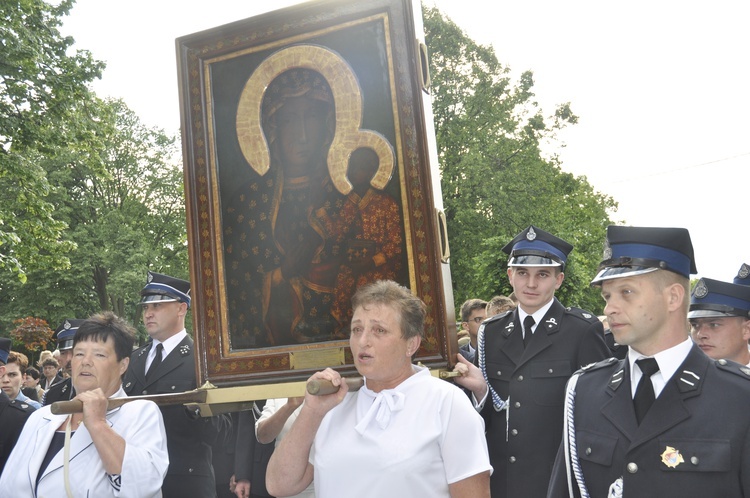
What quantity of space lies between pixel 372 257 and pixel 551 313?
1398 millimetres

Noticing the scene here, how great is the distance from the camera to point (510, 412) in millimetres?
4453

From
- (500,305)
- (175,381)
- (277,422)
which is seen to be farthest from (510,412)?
(500,305)

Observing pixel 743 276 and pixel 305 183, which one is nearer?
pixel 305 183

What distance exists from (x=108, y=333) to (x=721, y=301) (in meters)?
3.54

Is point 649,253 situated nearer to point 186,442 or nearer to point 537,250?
point 537,250

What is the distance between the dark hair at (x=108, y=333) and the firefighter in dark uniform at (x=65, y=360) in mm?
2029

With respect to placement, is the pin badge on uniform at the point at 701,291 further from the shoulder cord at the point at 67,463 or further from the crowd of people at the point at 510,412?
the shoulder cord at the point at 67,463

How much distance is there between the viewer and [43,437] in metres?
4.09

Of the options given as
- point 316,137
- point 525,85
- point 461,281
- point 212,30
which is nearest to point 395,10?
point 316,137

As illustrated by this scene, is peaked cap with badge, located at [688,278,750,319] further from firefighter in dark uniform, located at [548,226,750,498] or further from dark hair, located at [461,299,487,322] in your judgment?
dark hair, located at [461,299,487,322]

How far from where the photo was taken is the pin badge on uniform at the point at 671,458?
8.67 feet

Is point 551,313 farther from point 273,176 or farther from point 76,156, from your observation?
point 76,156

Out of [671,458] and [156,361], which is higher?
[156,361]

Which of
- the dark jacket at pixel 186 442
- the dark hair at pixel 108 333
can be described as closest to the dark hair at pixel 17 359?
the dark jacket at pixel 186 442
